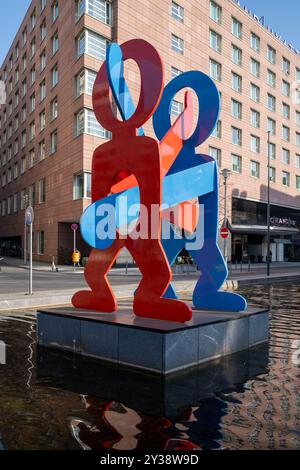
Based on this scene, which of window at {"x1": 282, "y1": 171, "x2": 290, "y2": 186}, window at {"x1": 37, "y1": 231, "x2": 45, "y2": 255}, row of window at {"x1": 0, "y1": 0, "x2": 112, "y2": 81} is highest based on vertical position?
row of window at {"x1": 0, "y1": 0, "x2": 112, "y2": 81}

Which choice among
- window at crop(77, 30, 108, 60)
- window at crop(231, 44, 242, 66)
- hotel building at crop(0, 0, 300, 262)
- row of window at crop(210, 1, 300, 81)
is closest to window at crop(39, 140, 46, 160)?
hotel building at crop(0, 0, 300, 262)

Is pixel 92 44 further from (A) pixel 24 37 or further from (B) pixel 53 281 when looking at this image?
(A) pixel 24 37

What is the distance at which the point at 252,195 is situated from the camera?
46.3 meters

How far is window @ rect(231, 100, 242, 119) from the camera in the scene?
44256 millimetres

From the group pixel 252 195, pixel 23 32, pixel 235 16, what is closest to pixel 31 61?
pixel 23 32

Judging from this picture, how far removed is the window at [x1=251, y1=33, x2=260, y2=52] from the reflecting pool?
46.9 metres

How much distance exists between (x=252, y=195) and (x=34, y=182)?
24.3 metres

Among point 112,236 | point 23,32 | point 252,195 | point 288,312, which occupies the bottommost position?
point 288,312

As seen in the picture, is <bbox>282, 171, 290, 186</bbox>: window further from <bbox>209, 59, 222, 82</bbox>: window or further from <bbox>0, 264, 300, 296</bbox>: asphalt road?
<bbox>0, 264, 300, 296</bbox>: asphalt road

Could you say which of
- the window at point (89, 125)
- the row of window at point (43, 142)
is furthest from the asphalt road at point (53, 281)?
the row of window at point (43, 142)

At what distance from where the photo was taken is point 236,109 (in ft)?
148

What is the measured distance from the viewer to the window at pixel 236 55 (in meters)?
44.2

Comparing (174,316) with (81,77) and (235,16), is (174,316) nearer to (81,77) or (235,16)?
(81,77)

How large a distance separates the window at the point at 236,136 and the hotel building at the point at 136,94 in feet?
0.36
